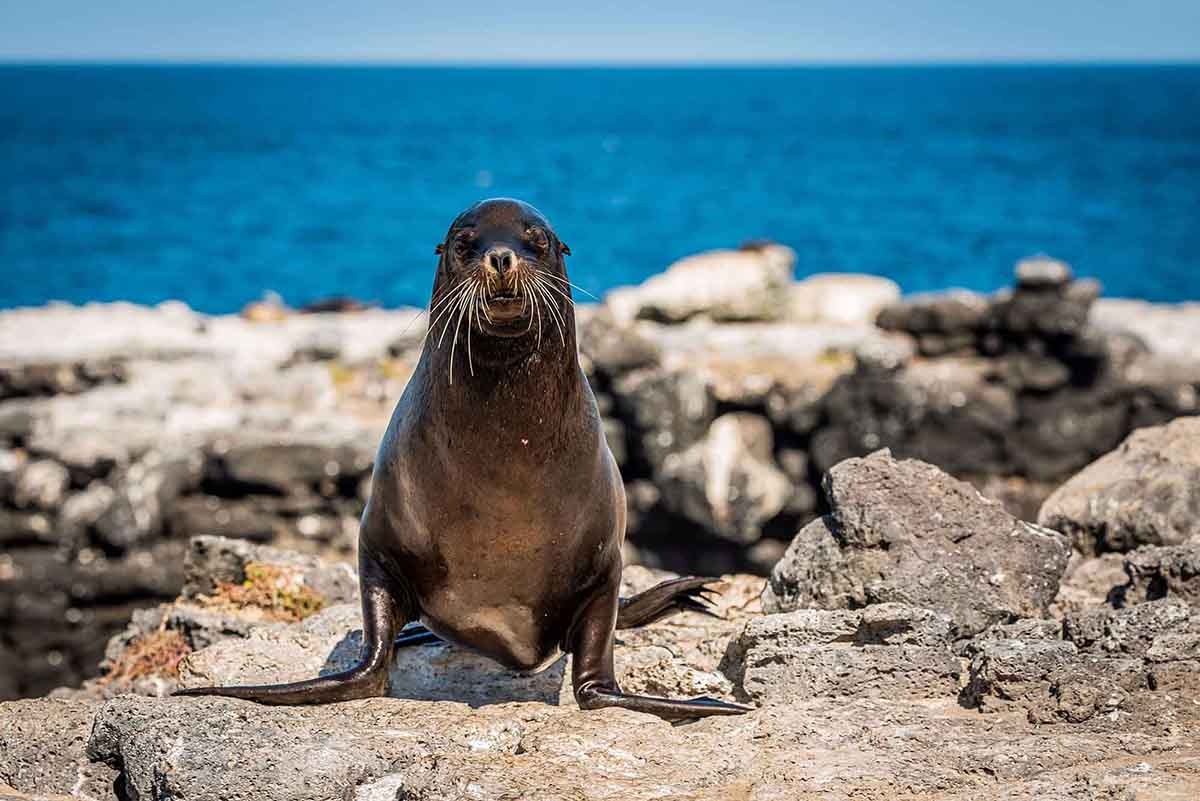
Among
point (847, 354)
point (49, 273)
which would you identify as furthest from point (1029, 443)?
point (49, 273)

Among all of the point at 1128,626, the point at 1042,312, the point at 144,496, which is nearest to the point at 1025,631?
the point at 1128,626

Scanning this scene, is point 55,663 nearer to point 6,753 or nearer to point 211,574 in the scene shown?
point 211,574

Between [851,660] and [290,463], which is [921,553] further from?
[290,463]

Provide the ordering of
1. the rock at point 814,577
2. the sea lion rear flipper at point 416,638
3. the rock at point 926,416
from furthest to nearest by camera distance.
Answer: the rock at point 926,416
the sea lion rear flipper at point 416,638
the rock at point 814,577

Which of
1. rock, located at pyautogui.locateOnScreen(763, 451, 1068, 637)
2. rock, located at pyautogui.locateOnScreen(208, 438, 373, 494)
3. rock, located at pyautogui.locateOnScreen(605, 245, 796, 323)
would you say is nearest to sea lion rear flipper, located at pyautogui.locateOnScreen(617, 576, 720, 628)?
rock, located at pyautogui.locateOnScreen(763, 451, 1068, 637)

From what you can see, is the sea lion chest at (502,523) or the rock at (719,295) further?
the rock at (719,295)

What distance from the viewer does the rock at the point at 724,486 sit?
1819cm

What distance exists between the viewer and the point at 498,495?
186 inches

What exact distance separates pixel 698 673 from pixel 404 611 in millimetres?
1100

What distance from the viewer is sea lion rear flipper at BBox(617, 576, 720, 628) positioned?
6.04 metres

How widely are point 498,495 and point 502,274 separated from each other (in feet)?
2.71

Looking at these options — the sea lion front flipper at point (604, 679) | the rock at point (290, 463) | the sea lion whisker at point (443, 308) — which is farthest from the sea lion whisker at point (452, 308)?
the rock at point (290, 463)

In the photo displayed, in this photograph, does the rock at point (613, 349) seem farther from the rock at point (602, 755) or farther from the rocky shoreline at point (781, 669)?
the rock at point (602, 755)

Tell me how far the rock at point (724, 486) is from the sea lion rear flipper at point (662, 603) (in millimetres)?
11944
